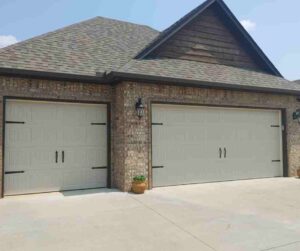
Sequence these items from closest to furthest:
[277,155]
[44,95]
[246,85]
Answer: [44,95]
[246,85]
[277,155]

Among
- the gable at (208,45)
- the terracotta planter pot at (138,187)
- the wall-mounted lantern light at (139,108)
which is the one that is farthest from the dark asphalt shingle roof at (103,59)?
the terracotta planter pot at (138,187)

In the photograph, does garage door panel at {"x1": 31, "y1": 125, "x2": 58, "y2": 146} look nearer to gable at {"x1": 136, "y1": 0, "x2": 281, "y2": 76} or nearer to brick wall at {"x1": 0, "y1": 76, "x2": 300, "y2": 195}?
brick wall at {"x1": 0, "y1": 76, "x2": 300, "y2": 195}

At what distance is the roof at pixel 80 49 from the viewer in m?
7.79

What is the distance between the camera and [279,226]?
4.93 metres

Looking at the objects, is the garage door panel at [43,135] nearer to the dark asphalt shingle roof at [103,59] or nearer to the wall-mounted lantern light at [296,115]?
the dark asphalt shingle roof at [103,59]

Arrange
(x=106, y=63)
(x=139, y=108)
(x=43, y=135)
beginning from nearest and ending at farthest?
(x=43, y=135)
(x=139, y=108)
(x=106, y=63)

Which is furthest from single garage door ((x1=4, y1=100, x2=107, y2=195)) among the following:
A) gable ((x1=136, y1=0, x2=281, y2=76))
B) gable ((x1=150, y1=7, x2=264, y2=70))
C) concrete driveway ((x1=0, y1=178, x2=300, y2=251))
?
gable ((x1=150, y1=7, x2=264, y2=70))

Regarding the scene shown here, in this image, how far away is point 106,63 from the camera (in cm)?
891

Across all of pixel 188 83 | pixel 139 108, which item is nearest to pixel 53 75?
pixel 139 108

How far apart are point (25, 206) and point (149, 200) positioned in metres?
2.79

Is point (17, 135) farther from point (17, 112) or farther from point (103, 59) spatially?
point (103, 59)

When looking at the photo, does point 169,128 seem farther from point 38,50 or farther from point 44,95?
point 38,50

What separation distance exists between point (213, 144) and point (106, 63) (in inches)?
171

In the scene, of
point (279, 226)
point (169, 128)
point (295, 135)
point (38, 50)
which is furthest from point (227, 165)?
point (38, 50)
